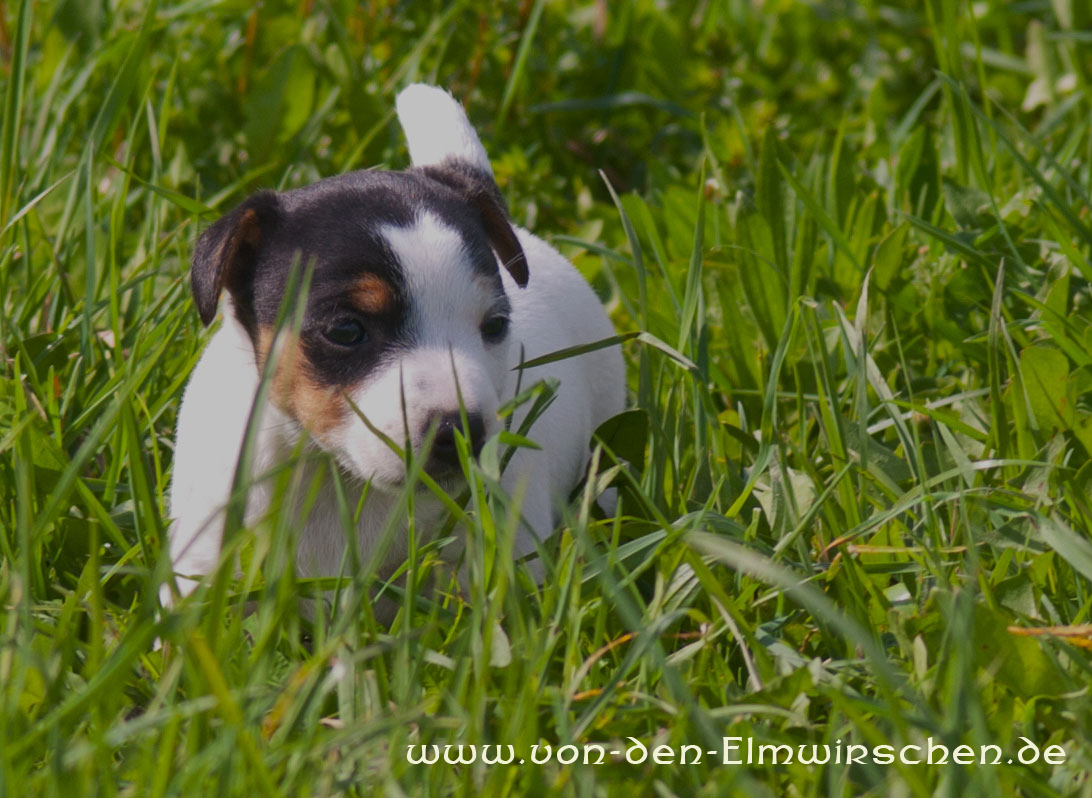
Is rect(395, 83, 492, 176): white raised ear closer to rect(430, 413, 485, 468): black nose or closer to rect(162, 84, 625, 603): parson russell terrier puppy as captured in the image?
rect(162, 84, 625, 603): parson russell terrier puppy

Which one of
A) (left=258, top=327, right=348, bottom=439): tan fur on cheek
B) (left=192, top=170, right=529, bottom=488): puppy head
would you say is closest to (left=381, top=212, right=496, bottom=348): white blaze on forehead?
(left=192, top=170, right=529, bottom=488): puppy head

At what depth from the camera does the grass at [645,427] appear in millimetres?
2164

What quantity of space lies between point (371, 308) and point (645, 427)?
2.48ft

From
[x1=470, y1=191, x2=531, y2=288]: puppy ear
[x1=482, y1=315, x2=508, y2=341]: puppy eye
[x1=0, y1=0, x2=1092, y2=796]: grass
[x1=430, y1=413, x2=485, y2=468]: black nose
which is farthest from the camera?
[x1=470, y1=191, x2=531, y2=288]: puppy ear

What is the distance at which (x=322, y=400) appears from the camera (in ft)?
9.55

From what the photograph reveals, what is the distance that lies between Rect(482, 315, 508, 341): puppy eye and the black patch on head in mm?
63

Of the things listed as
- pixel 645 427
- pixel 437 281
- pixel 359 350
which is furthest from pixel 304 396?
pixel 645 427

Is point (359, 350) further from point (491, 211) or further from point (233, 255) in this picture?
point (491, 211)

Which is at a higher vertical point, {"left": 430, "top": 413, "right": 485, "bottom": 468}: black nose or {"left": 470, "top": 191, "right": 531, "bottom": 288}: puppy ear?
{"left": 470, "top": 191, "right": 531, "bottom": 288}: puppy ear

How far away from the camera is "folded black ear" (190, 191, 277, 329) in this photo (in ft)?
9.43

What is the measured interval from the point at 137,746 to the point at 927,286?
2.84 meters

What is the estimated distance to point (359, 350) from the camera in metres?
2.91

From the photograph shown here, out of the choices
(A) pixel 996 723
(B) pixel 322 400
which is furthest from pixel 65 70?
(A) pixel 996 723

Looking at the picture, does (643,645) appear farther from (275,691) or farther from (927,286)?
(927,286)
